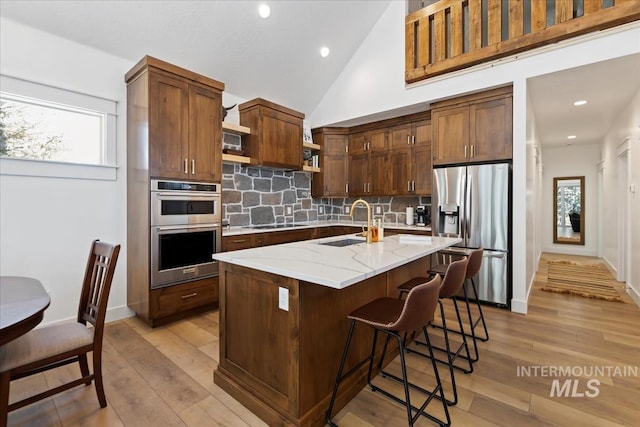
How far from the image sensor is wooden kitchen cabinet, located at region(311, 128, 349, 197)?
5.44 metres

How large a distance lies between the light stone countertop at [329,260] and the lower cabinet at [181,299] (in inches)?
59.9

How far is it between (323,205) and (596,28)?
4436 millimetres

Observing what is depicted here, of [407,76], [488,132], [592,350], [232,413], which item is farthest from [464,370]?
[407,76]

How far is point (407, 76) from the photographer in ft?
13.7

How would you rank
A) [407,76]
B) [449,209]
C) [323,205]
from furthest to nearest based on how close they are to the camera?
1. [323,205]
2. [407,76]
3. [449,209]

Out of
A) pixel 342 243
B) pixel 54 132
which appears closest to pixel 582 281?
pixel 342 243

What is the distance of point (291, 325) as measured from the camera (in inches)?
62.8

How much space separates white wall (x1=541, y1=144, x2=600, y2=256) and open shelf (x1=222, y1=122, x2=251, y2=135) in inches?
297

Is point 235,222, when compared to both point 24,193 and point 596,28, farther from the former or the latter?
point 596,28

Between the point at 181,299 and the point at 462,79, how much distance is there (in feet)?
13.9

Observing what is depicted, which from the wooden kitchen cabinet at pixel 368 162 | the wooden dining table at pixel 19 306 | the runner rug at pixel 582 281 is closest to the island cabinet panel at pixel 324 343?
the wooden dining table at pixel 19 306

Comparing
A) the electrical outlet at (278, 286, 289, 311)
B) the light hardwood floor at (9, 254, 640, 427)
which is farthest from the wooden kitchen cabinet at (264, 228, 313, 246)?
the electrical outlet at (278, 286, 289, 311)

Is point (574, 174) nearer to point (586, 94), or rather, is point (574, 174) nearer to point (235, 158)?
point (586, 94)

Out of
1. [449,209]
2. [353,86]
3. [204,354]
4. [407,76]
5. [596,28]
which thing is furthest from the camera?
[353,86]
